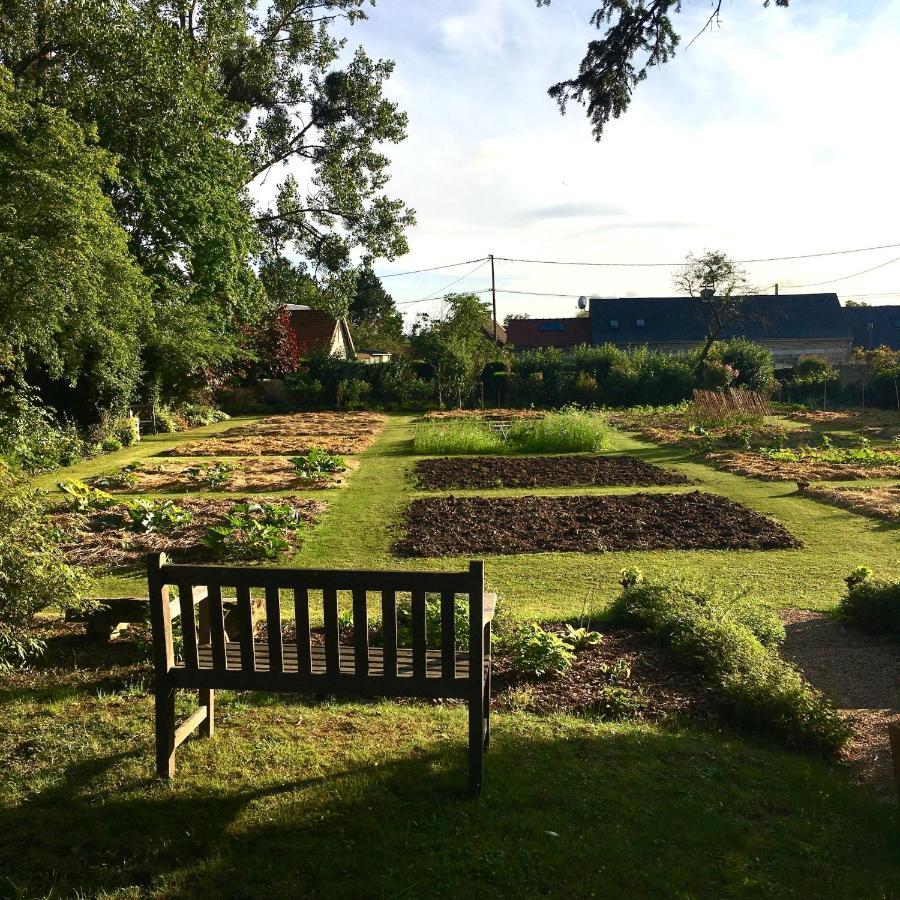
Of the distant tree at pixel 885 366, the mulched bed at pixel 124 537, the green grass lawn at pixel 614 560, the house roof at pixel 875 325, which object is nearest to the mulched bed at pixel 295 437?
the green grass lawn at pixel 614 560

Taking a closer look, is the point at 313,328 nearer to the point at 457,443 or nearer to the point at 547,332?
the point at 547,332

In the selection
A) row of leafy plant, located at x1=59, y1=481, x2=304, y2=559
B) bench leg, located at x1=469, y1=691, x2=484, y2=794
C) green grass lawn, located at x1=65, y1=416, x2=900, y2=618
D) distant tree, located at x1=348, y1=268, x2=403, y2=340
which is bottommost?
green grass lawn, located at x1=65, y1=416, x2=900, y2=618

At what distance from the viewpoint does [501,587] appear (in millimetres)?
7727

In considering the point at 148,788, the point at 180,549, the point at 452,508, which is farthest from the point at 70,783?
the point at 452,508

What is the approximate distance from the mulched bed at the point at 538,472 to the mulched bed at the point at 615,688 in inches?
344

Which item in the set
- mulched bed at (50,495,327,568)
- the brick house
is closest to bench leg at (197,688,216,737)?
mulched bed at (50,495,327,568)

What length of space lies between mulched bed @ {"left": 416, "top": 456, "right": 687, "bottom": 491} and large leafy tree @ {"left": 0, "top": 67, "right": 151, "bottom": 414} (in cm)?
740

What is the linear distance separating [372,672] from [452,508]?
27.0 feet

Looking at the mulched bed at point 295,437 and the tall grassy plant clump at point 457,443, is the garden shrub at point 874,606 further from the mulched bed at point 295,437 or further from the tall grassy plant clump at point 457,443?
the mulched bed at point 295,437

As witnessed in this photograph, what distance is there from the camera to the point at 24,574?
15.6 ft

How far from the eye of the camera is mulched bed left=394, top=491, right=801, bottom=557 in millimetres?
9555

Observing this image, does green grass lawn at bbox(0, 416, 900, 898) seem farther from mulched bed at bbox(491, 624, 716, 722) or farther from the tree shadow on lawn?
A: mulched bed at bbox(491, 624, 716, 722)

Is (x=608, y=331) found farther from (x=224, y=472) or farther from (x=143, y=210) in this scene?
(x=224, y=472)

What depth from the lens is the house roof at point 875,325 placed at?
194 ft
